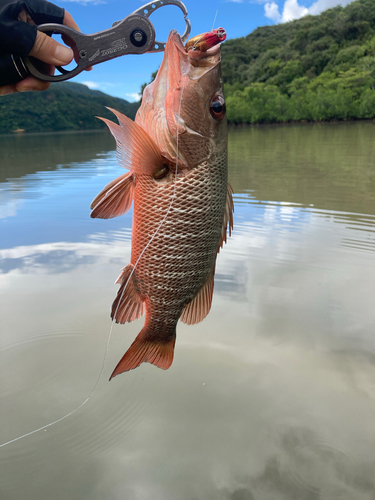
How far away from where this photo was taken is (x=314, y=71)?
79312 millimetres

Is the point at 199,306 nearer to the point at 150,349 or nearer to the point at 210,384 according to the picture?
the point at 150,349

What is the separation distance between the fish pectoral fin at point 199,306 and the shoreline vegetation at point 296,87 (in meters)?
45.4

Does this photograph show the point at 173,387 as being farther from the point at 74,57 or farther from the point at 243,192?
the point at 243,192

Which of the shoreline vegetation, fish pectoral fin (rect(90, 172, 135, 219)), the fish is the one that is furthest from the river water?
the shoreline vegetation

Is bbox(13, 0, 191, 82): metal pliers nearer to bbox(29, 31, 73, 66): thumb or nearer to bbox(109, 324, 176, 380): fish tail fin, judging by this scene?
bbox(29, 31, 73, 66): thumb

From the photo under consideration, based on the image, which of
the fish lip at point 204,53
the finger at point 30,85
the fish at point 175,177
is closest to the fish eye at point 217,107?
the fish at point 175,177

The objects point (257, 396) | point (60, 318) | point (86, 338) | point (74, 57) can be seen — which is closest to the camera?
point (74, 57)

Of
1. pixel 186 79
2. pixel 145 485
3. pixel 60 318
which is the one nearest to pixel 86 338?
pixel 60 318

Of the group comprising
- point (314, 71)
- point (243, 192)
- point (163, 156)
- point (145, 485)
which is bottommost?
point (145, 485)

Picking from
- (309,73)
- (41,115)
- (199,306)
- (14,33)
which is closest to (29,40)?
(14,33)

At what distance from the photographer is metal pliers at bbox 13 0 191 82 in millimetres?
2016

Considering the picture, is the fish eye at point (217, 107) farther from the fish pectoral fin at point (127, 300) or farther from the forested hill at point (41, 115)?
the forested hill at point (41, 115)

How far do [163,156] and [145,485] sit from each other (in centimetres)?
218

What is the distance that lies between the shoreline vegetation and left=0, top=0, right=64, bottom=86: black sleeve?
44.7 metres
